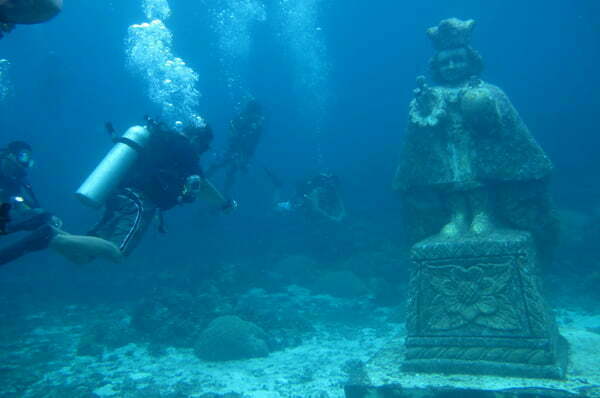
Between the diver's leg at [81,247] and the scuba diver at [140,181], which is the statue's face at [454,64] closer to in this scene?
the scuba diver at [140,181]

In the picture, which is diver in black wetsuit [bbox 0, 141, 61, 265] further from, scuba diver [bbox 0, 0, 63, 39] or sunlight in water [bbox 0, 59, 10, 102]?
sunlight in water [bbox 0, 59, 10, 102]

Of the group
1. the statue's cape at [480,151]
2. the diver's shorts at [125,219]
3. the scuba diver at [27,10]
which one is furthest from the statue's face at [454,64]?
the scuba diver at [27,10]

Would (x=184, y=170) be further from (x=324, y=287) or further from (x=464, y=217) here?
(x=324, y=287)

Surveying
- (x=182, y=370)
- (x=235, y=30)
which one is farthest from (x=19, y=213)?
(x=235, y=30)

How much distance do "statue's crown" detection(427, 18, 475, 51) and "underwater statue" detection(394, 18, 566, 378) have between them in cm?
2

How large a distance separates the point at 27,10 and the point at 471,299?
16.5 feet

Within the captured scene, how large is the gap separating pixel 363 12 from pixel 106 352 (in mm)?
50295

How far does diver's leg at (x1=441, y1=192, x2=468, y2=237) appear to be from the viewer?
18.4ft

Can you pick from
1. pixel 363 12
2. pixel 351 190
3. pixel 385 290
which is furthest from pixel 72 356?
pixel 363 12

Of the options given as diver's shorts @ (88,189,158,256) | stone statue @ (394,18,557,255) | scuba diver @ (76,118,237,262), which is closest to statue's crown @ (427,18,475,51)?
stone statue @ (394,18,557,255)

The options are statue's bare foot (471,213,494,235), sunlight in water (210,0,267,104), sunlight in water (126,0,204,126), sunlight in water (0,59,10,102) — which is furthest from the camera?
sunlight in water (0,59,10,102)

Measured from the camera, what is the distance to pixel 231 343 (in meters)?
7.88

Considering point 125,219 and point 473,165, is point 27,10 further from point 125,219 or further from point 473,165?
point 473,165

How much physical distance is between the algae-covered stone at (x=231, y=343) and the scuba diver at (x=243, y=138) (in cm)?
794
